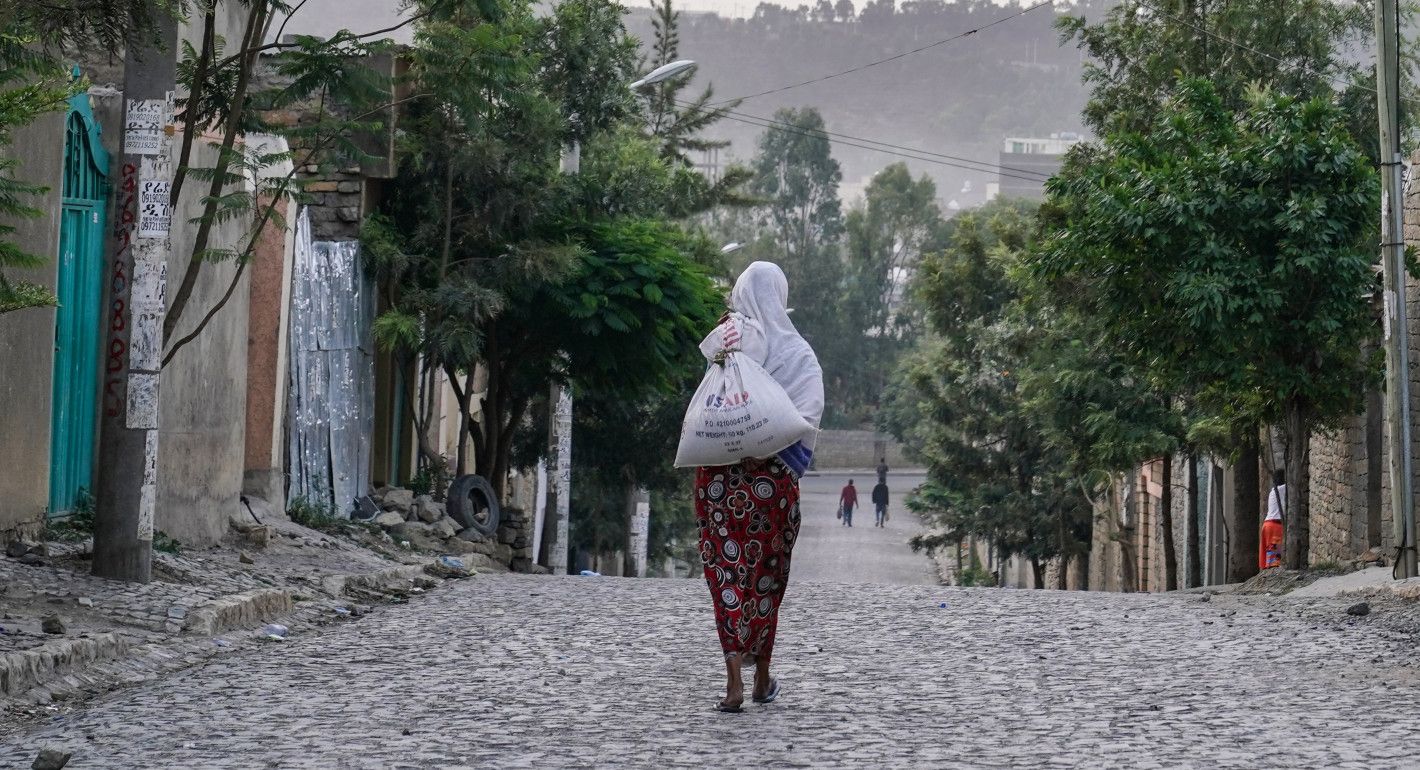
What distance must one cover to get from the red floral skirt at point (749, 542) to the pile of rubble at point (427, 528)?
10045mm

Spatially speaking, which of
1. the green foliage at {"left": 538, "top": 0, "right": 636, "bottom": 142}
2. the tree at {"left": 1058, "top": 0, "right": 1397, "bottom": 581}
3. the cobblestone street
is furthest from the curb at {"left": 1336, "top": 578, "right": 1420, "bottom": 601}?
the green foliage at {"left": 538, "top": 0, "right": 636, "bottom": 142}

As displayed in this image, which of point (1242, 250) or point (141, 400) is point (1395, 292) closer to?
point (1242, 250)

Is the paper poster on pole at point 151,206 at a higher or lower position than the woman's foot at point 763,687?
higher

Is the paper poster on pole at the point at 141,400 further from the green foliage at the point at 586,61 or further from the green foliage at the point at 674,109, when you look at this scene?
the green foliage at the point at 674,109

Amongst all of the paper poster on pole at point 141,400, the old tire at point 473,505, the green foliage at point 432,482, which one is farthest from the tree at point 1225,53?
the paper poster on pole at point 141,400

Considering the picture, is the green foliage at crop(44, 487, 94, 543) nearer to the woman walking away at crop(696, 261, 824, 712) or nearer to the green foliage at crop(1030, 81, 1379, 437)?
the woman walking away at crop(696, 261, 824, 712)

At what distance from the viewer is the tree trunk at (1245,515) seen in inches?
775

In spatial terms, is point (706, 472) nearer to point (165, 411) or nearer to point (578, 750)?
point (578, 750)

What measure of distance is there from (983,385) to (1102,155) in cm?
1428

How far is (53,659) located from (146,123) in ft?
11.5

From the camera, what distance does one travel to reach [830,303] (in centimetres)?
10531

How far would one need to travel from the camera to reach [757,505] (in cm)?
756

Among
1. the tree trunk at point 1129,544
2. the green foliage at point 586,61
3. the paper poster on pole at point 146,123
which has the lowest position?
the tree trunk at point 1129,544

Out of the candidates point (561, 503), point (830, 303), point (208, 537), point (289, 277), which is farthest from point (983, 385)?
point (830, 303)
